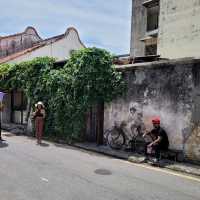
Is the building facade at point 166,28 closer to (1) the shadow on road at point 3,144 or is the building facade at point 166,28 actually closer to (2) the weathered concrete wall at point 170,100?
(2) the weathered concrete wall at point 170,100

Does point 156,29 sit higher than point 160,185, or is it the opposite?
point 156,29

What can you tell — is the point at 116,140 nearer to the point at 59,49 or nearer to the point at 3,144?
the point at 3,144

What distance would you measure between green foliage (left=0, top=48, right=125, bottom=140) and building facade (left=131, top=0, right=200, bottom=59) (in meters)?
9.39

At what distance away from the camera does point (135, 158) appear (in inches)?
390

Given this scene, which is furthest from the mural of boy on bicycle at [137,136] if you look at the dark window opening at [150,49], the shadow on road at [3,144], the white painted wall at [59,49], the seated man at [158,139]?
the dark window opening at [150,49]

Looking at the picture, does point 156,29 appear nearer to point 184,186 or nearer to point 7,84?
point 7,84

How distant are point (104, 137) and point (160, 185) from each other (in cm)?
Answer: 557

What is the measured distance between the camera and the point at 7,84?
60.2 feet

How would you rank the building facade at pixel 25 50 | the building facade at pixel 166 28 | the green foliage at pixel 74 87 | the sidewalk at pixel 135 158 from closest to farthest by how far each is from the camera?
the sidewalk at pixel 135 158, the green foliage at pixel 74 87, the building facade at pixel 25 50, the building facade at pixel 166 28

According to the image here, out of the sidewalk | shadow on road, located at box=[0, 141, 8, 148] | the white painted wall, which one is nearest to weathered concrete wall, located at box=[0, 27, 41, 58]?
the white painted wall

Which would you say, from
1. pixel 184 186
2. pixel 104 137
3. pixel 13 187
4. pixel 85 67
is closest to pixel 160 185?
pixel 184 186

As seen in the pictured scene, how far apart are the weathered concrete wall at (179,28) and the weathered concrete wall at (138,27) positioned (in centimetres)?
260

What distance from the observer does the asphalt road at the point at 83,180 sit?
6.31m

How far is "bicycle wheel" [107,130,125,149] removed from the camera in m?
11.7
